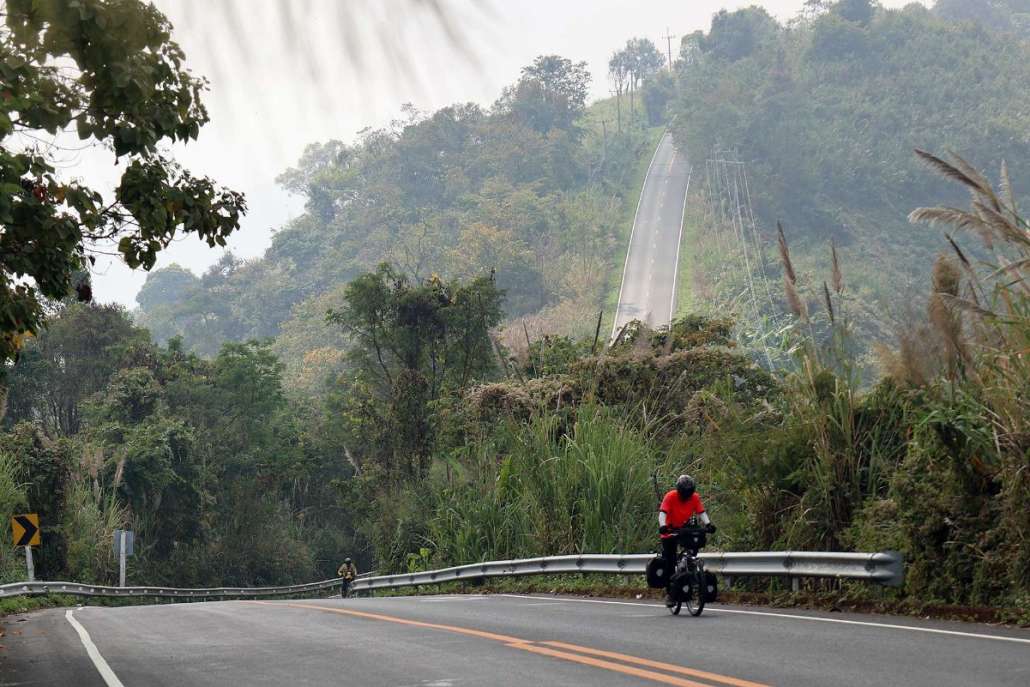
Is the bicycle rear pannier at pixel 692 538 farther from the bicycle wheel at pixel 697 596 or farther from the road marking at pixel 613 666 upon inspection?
the road marking at pixel 613 666

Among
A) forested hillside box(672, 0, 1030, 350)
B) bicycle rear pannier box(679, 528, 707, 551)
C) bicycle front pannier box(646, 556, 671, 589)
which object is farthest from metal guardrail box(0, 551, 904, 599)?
forested hillside box(672, 0, 1030, 350)

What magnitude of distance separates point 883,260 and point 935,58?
1741 centimetres

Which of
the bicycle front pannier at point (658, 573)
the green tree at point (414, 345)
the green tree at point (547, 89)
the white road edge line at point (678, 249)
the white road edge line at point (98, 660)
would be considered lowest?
the white road edge line at point (98, 660)

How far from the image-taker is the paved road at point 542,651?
9.60 meters

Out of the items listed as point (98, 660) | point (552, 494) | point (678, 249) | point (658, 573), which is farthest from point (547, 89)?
point (678, 249)

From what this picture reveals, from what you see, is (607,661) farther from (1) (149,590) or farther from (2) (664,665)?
(1) (149,590)

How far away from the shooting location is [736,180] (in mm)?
92062

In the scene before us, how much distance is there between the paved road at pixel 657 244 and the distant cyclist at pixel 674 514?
5905cm

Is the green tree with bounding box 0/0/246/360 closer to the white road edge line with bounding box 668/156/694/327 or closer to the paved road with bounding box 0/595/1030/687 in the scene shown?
the paved road with bounding box 0/595/1030/687

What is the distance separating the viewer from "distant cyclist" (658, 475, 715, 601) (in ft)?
48.5

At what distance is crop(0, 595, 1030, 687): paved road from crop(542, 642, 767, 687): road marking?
0.05ft

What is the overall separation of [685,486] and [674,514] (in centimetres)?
39

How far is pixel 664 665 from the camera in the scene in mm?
10195

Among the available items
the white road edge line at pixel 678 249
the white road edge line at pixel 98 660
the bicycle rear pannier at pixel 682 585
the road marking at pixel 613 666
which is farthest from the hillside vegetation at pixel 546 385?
the white road edge line at pixel 678 249
